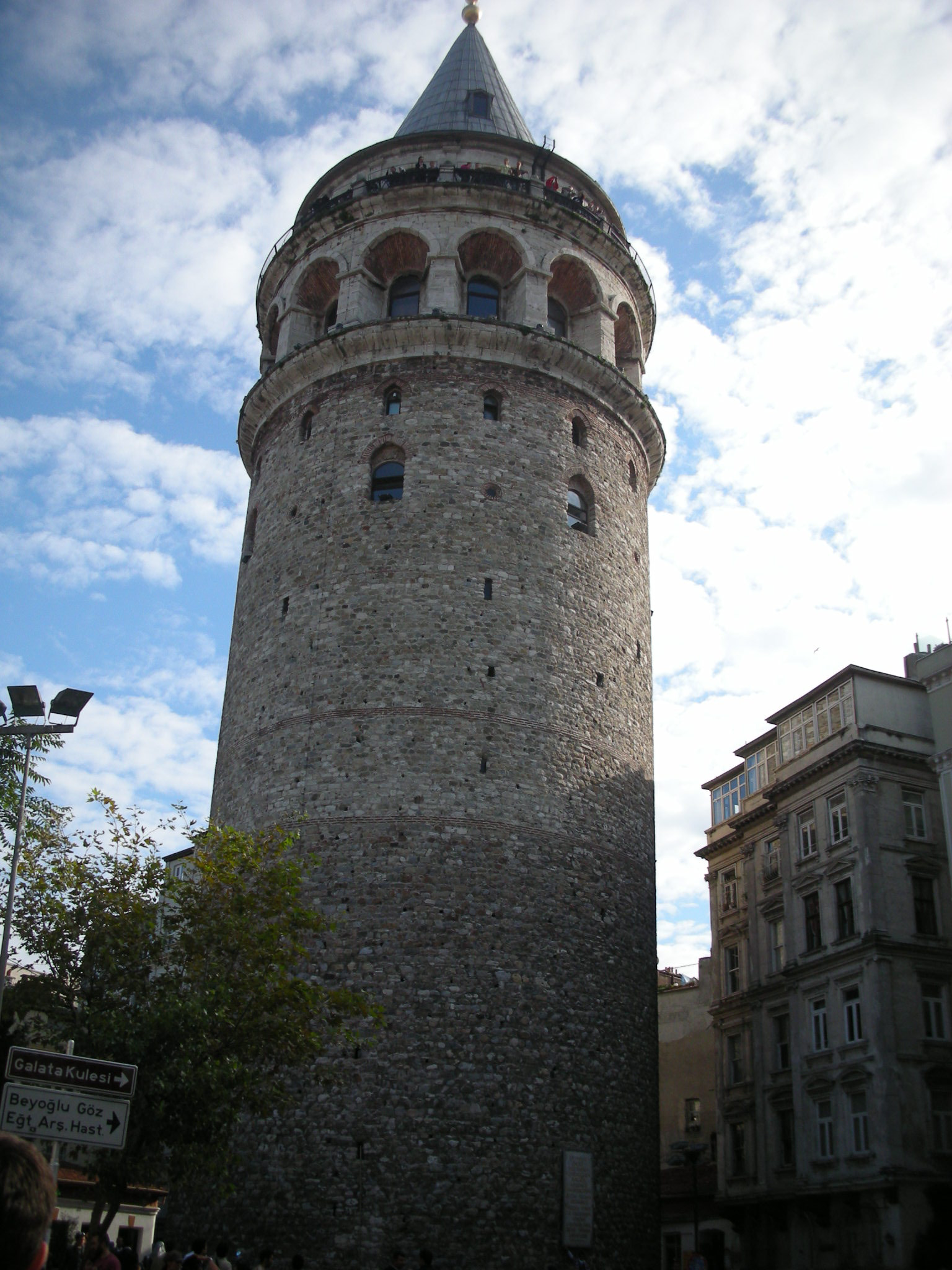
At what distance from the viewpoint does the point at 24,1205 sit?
135 inches

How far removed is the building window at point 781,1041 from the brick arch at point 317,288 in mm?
21409

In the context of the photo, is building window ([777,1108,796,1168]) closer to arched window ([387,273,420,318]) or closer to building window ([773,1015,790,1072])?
building window ([773,1015,790,1072])

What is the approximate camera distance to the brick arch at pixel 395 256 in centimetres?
2989

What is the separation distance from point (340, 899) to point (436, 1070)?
350 cm

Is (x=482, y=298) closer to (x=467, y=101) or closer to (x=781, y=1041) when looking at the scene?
(x=467, y=101)

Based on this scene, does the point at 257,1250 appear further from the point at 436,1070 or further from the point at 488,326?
the point at 488,326

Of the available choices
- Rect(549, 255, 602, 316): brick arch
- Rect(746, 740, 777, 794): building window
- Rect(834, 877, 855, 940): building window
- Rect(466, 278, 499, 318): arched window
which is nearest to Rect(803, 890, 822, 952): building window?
Rect(834, 877, 855, 940): building window

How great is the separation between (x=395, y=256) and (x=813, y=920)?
19.3 metres

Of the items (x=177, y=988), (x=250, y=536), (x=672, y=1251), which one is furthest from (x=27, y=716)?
(x=672, y=1251)

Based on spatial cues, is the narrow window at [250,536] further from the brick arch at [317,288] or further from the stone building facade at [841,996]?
the stone building facade at [841,996]

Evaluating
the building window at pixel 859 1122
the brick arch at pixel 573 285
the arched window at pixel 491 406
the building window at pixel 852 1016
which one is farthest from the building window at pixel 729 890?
the brick arch at pixel 573 285

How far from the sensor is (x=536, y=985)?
22.3 m

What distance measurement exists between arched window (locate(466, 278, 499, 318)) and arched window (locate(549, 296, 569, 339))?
1488mm

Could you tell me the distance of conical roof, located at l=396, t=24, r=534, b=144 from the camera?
3284cm
